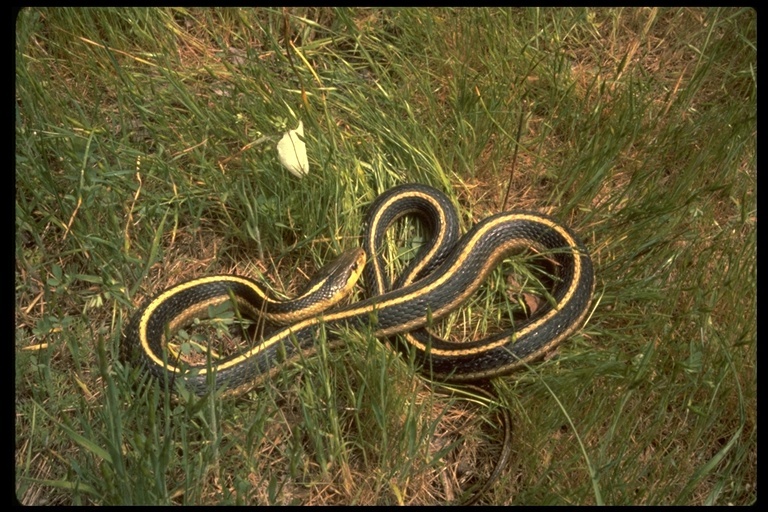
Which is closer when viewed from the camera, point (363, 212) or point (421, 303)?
point (421, 303)

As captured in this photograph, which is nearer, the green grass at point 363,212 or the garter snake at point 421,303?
the green grass at point 363,212

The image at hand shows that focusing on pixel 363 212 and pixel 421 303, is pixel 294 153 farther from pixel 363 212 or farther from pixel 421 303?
pixel 421 303

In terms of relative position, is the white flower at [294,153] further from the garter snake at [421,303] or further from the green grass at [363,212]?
the garter snake at [421,303]

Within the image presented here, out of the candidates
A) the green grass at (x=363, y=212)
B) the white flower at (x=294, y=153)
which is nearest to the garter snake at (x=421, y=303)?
the green grass at (x=363, y=212)

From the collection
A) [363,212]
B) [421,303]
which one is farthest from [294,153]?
[421,303]

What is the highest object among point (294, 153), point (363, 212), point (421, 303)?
point (294, 153)

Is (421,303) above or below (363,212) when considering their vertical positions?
below
